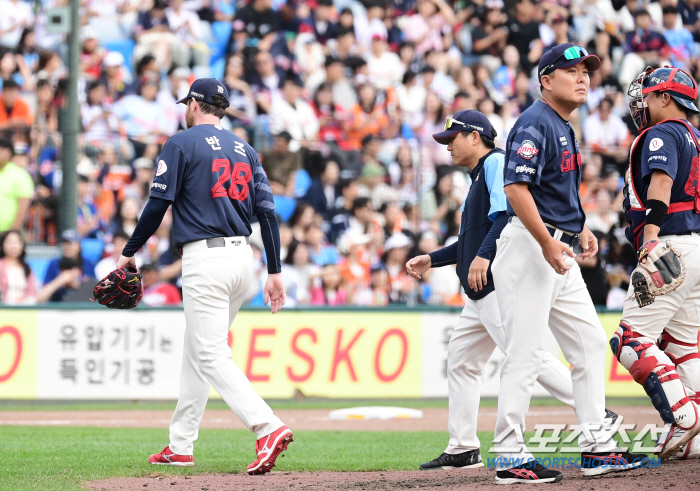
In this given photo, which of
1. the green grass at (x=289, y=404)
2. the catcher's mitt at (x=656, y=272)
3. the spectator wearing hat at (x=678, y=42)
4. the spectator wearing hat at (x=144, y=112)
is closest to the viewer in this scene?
the catcher's mitt at (x=656, y=272)

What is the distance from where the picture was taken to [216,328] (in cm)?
609

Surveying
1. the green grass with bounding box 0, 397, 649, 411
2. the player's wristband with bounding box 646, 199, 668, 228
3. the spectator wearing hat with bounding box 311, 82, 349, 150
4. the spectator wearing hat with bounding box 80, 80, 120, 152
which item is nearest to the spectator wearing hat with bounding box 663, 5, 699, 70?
the spectator wearing hat with bounding box 311, 82, 349, 150

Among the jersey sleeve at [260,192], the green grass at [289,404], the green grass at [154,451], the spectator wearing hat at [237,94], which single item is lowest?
the green grass at [289,404]

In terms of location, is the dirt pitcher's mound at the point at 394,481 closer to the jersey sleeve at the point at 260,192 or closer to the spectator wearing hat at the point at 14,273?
the jersey sleeve at the point at 260,192

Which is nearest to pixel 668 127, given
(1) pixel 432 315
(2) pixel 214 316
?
(2) pixel 214 316

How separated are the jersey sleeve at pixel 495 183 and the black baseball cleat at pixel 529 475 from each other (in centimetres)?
173

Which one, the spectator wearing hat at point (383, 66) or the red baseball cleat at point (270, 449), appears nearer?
the red baseball cleat at point (270, 449)

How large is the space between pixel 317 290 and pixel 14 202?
463 cm

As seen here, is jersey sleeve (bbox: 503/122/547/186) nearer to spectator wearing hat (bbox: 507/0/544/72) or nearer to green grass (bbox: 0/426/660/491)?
green grass (bbox: 0/426/660/491)

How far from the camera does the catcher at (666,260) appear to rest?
5.89 meters

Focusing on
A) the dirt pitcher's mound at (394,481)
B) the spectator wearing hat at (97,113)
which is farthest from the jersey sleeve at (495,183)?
the spectator wearing hat at (97,113)

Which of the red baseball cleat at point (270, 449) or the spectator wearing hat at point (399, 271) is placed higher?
the spectator wearing hat at point (399, 271)

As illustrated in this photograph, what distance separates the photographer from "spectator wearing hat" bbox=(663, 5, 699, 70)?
17.9 metres

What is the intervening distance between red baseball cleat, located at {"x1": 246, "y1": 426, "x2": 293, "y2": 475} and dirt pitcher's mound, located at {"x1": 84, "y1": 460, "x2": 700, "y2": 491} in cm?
7
